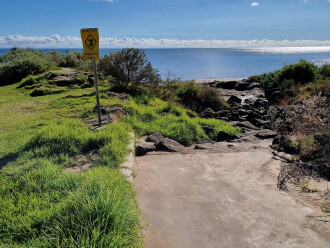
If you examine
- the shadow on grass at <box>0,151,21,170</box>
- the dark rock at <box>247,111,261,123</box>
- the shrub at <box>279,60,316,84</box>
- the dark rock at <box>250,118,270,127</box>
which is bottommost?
the dark rock at <box>250,118,270,127</box>

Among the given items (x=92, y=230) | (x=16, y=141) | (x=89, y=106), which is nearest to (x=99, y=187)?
(x=92, y=230)

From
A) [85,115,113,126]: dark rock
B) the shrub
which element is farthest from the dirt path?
the shrub

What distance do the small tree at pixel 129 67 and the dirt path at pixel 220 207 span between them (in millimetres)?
7376

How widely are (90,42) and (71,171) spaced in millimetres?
3452

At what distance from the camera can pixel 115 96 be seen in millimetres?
11516

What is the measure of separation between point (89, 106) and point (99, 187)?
670cm

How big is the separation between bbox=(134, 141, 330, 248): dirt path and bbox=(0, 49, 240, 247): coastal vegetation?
51 centimetres

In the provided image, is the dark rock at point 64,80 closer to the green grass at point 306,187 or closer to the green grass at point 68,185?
the green grass at point 68,185

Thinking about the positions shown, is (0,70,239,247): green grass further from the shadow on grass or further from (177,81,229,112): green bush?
(177,81,229,112): green bush

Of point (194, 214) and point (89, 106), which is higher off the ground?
point (89, 106)

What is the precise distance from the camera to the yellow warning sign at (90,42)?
6660 mm

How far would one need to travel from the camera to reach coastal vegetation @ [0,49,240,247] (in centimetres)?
290

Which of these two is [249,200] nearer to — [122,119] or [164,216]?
[164,216]

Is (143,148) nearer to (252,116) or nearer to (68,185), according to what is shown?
(68,185)
